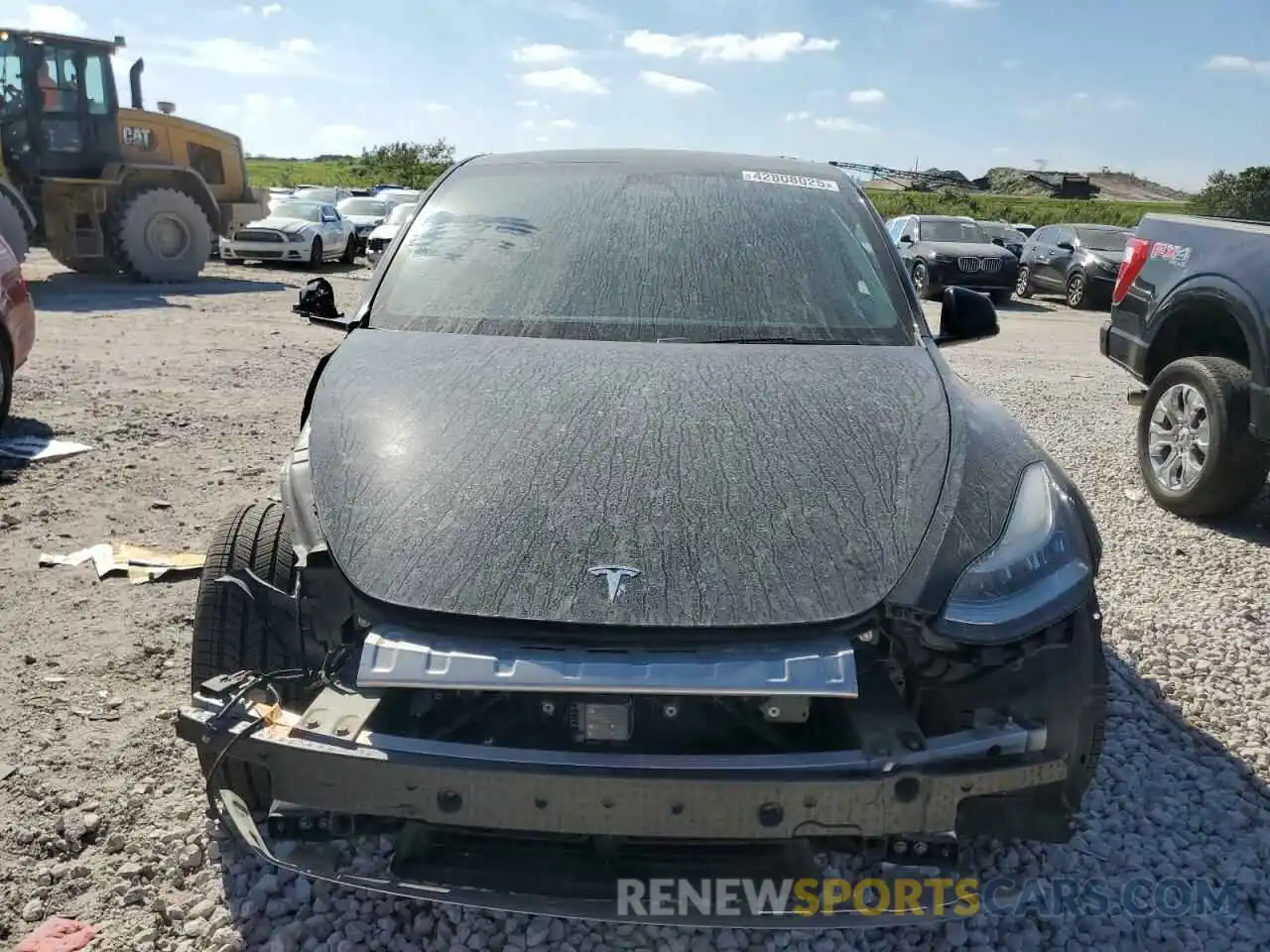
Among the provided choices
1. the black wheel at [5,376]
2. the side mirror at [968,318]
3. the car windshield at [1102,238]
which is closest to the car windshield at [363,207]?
the car windshield at [1102,238]

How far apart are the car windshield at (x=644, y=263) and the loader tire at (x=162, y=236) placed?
44.0 ft

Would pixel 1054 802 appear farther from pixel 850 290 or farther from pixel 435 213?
pixel 435 213

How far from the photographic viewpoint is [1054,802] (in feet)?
6.75

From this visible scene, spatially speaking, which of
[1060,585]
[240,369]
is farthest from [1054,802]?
[240,369]

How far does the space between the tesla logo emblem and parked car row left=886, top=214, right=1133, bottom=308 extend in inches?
652

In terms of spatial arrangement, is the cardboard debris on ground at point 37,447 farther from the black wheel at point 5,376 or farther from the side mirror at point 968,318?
the side mirror at point 968,318

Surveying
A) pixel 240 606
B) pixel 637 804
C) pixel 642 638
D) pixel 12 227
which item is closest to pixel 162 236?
pixel 12 227

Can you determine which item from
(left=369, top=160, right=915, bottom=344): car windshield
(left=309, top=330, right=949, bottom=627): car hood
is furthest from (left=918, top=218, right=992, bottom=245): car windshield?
(left=309, top=330, right=949, bottom=627): car hood

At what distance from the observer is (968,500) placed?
88.4 inches

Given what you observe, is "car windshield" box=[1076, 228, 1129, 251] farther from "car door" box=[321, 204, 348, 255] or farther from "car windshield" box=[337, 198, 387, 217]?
"car windshield" box=[337, 198, 387, 217]

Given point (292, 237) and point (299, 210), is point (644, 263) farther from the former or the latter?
point (299, 210)

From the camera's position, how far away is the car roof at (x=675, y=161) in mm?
3729

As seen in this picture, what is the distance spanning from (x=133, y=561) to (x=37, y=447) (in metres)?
2.33

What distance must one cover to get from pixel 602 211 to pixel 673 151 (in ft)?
2.17
